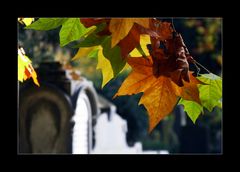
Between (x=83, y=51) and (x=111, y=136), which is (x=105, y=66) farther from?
(x=111, y=136)

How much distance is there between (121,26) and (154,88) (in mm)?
72

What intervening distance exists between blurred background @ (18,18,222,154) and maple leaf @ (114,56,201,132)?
270 centimetres

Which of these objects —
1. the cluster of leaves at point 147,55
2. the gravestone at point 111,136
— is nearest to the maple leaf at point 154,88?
the cluster of leaves at point 147,55

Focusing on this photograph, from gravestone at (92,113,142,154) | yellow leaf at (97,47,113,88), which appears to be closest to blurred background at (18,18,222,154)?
gravestone at (92,113,142,154)

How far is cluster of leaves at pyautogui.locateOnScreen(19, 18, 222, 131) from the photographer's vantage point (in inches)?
19.7

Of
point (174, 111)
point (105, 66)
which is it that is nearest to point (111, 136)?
point (174, 111)

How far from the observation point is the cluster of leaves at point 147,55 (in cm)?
50

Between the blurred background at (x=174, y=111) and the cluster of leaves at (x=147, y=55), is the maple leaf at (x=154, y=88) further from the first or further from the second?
the blurred background at (x=174, y=111)

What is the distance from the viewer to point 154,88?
0.51 m

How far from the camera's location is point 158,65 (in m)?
0.51

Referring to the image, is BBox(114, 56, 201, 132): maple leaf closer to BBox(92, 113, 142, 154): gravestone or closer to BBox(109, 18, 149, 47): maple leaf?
BBox(109, 18, 149, 47): maple leaf
